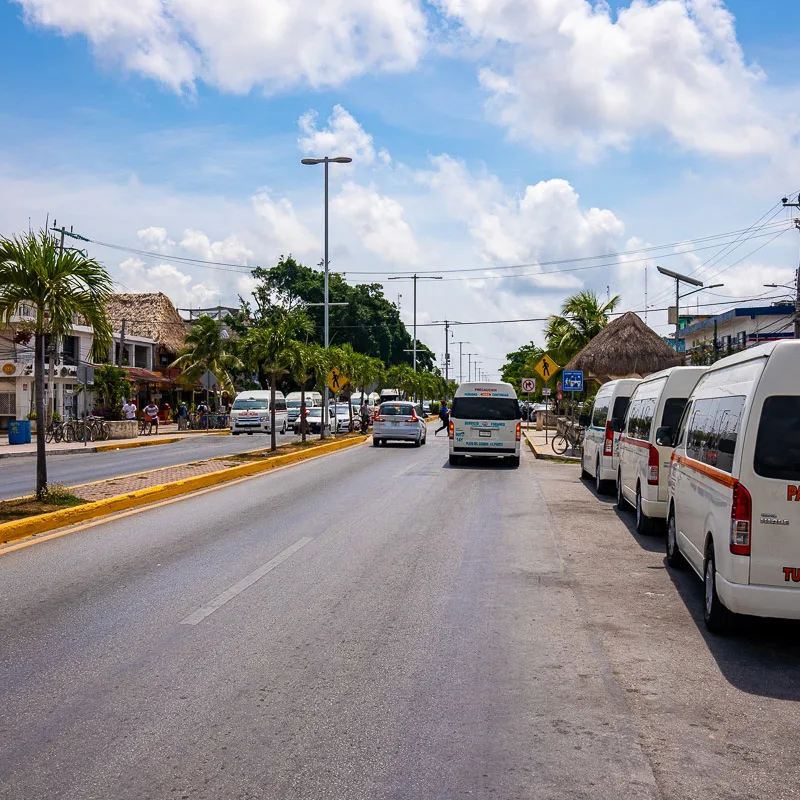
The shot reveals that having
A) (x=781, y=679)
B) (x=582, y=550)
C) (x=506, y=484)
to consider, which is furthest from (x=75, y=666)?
(x=506, y=484)

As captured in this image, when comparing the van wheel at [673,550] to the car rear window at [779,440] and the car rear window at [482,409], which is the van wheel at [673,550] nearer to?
the car rear window at [779,440]

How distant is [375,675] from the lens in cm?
583

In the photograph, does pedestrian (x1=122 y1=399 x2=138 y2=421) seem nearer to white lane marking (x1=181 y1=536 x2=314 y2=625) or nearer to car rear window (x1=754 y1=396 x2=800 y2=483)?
white lane marking (x1=181 y1=536 x2=314 y2=625)

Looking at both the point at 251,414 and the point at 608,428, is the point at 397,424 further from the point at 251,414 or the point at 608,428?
the point at 608,428

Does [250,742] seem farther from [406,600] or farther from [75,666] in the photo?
[406,600]

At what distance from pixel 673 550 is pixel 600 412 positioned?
9183 mm

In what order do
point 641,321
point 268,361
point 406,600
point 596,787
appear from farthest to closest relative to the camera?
point 641,321
point 268,361
point 406,600
point 596,787

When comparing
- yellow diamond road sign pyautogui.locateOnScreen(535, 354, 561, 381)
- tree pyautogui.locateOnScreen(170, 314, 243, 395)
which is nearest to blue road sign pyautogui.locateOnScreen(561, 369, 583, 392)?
yellow diamond road sign pyautogui.locateOnScreen(535, 354, 561, 381)

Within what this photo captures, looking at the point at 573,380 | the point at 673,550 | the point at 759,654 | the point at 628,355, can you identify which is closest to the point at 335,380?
the point at 573,380

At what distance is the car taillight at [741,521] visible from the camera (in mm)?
6402

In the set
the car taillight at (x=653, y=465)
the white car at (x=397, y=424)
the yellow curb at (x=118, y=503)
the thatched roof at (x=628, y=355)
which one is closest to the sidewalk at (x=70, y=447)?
the white car at (x=397, y=424)

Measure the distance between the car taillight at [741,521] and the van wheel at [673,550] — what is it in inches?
118

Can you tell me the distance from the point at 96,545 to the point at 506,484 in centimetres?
1054

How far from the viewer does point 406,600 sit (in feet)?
26.3
